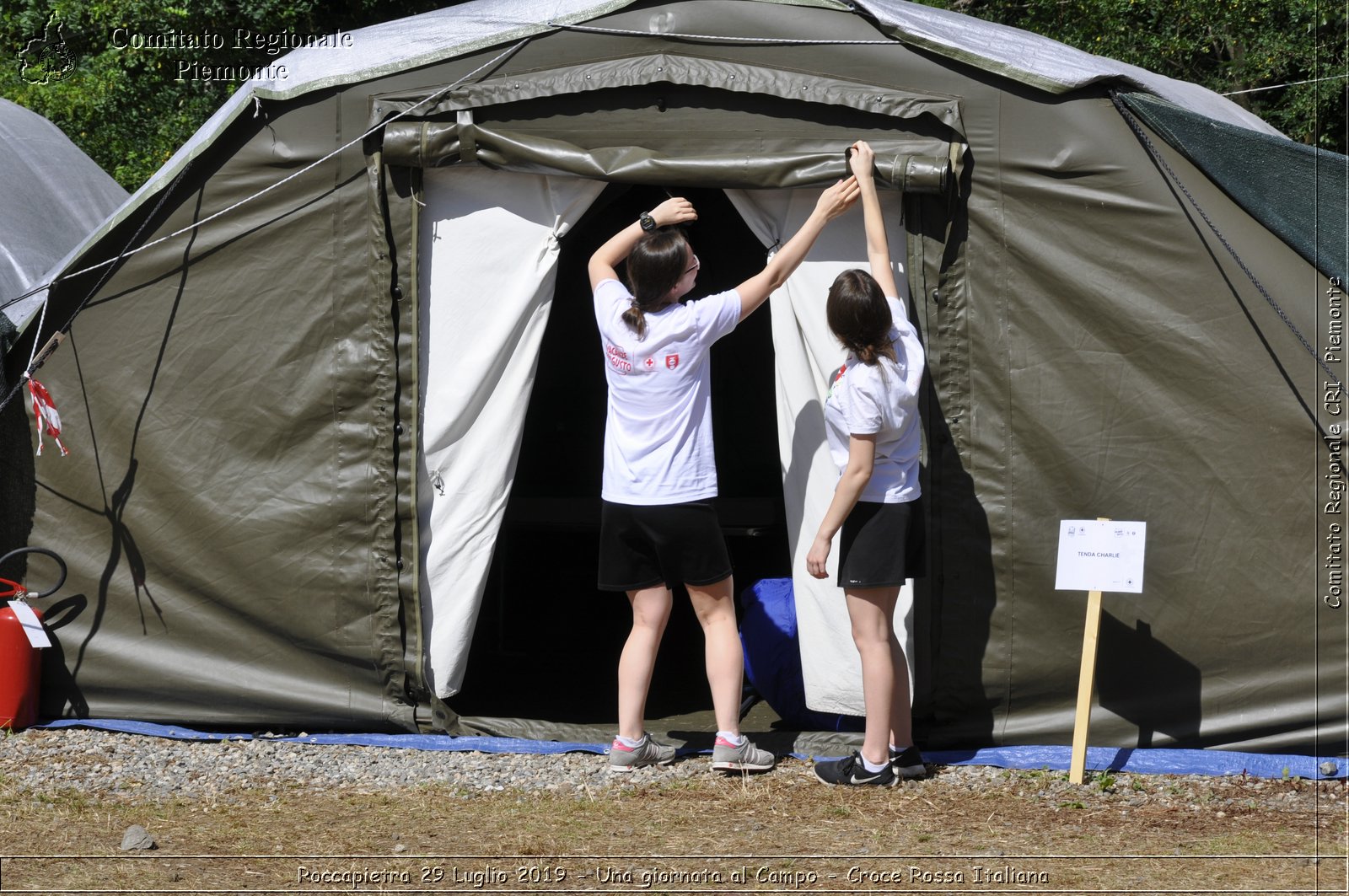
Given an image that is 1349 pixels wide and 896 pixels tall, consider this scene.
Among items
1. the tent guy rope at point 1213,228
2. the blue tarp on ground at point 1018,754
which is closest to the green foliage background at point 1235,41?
the tent guy rope at point 1213,228

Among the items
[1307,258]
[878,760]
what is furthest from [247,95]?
[1307,258]

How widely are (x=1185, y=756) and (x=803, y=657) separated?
1.27 m

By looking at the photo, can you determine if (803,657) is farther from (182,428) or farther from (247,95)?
(247,95)

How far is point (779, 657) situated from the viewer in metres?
4.96

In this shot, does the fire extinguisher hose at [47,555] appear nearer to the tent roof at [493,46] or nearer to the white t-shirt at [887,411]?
the tent roof at [493,46]

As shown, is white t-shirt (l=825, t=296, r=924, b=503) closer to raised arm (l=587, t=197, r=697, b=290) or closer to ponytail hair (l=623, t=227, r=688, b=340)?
ponytail hair (l=623, t=227, r=688, b=340)

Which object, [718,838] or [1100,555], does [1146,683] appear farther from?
[718,838]

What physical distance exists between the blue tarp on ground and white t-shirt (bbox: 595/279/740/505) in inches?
40.8

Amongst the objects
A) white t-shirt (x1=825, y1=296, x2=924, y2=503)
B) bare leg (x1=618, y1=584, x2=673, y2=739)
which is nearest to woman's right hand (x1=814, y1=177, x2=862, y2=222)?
white t-shirt (x1=825, y1=296, x2=924, y2=503)

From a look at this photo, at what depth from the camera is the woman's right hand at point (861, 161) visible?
13.4 feet

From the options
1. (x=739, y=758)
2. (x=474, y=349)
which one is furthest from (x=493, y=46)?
(x=739, y=758)

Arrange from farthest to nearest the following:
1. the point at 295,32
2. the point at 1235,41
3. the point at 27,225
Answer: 1. the point at 1235,41
2. the point at 295,32
3. the point at 27,225

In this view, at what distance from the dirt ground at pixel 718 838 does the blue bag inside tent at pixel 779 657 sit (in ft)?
1.44

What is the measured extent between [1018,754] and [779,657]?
0.98m
